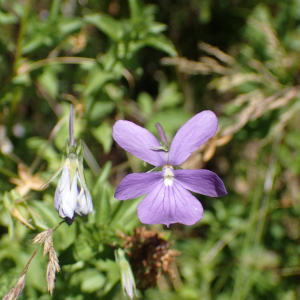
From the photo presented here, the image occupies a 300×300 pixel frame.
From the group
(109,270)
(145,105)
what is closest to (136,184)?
(109,270)

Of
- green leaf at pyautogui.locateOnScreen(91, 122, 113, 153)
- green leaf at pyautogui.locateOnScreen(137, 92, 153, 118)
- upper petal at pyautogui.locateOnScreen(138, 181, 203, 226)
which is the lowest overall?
green leaf at pyautogui.locateOnScreen(137, 92, 153, 118)

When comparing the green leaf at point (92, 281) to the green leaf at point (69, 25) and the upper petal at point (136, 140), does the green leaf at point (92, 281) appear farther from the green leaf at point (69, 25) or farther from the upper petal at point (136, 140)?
the green leaf at point (69, 25)

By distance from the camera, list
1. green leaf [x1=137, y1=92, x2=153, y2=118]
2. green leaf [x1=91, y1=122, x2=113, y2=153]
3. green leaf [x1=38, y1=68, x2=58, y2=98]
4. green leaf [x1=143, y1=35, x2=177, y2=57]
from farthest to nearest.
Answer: green leaf [x1=137, y1=92, x2=153, y2=118]
green leaf [x1=38, y1=68, x2=58, y2=98]
green leaf [x1=91, y1=122, x2=113, y2=153]
green leaf [x1=143, y1=35, x2=177, y2=57]

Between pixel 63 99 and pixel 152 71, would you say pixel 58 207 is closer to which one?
pixel 63 99

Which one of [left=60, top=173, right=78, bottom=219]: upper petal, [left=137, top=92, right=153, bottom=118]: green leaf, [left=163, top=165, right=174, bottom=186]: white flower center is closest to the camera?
[left=60, top=173, right=78, bottom=219]: upper petal

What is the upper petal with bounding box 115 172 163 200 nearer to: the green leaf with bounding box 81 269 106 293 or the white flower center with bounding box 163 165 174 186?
the white flower center with bounding box 163 165 174 186

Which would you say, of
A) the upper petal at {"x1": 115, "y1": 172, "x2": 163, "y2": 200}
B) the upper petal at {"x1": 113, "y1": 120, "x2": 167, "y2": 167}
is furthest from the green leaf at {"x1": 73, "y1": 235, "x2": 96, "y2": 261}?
the upper petal at {"x1": 113, "y1": 120, "x2": 167, "y2": 167}

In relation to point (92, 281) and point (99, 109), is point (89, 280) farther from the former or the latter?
point (99, 109)

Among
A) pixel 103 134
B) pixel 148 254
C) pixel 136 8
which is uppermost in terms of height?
pixel 136 8

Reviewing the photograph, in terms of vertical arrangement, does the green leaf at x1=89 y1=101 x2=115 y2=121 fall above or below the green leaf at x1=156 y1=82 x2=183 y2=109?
above
